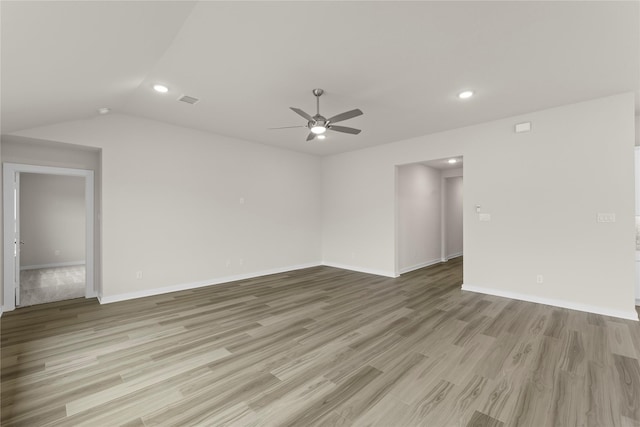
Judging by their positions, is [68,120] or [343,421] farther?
[68,120]

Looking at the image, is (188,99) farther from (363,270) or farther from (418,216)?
(418,216)

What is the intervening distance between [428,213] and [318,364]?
5.99 meters

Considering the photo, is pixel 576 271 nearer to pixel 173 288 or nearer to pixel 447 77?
A: pixel 447 77

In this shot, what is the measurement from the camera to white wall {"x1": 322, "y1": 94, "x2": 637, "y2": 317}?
3727mm

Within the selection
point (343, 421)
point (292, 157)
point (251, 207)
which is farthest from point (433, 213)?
point (343, 421)

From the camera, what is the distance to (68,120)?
3998 mm

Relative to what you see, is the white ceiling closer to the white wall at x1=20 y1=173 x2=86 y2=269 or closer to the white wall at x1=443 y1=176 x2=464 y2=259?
the white wall at x1=443 y1=176 x2=464 y2=259

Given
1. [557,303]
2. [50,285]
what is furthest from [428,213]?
[50,285]

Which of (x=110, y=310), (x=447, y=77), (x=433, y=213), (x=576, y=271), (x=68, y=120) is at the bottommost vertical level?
(x=110, y=310)

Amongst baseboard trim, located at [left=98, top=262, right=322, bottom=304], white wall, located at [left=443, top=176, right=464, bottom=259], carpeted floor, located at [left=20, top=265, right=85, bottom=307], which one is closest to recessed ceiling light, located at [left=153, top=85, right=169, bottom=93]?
baseboard trim, located at [left=98, top=262, right=322, bottom=304]

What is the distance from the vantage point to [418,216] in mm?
7117

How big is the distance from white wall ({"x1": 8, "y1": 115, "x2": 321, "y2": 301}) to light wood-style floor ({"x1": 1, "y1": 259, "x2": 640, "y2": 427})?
2.88 ft

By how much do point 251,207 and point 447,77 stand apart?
14.8ft

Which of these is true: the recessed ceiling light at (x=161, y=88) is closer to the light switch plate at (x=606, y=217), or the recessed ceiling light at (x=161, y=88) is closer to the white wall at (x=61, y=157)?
the white wall at (x=61, y=157)
